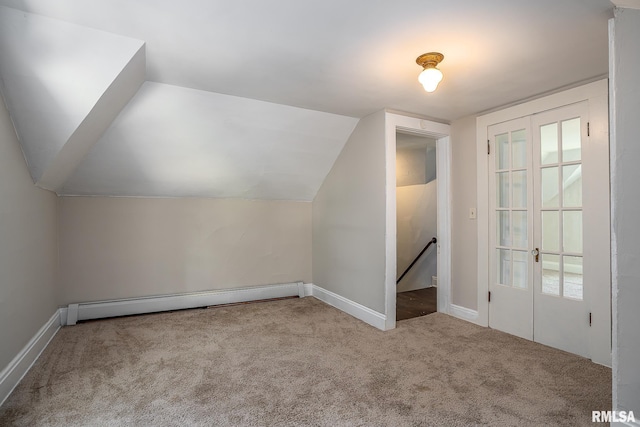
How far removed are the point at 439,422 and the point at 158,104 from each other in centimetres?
318

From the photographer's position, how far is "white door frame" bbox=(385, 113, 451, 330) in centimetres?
321

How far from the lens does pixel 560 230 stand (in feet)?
9.09

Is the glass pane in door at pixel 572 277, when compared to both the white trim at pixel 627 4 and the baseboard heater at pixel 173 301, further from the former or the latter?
the baseboard heater at pixel 173 301

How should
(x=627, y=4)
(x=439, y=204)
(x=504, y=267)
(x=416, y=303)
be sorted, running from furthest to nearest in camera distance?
(x=416, y=303) < (x=439, y=204) < (x=504, y=267) < (x=627, y=4)

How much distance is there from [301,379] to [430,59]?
2.36 meters

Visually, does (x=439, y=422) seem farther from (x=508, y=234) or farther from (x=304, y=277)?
(x=304, y=277)

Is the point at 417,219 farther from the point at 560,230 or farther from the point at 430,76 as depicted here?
the point at 430,76

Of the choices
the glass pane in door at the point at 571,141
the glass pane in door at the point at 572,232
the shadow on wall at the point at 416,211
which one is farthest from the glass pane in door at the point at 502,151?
the shadow on wall at the point at 416,211

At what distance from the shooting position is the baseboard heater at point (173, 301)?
11.1 ft

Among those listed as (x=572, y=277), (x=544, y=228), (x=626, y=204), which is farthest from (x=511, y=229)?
(x=626, y=204)

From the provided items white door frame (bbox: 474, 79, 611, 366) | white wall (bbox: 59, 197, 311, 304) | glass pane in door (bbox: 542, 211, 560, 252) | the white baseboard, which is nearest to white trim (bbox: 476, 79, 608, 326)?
white door frame (bbox: 474, 79, 611, 366)

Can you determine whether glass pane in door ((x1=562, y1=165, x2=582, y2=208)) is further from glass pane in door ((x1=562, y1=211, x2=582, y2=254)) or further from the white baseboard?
the white baseboard

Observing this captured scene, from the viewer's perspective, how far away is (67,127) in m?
2.26

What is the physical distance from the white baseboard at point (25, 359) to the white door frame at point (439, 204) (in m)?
2.84
